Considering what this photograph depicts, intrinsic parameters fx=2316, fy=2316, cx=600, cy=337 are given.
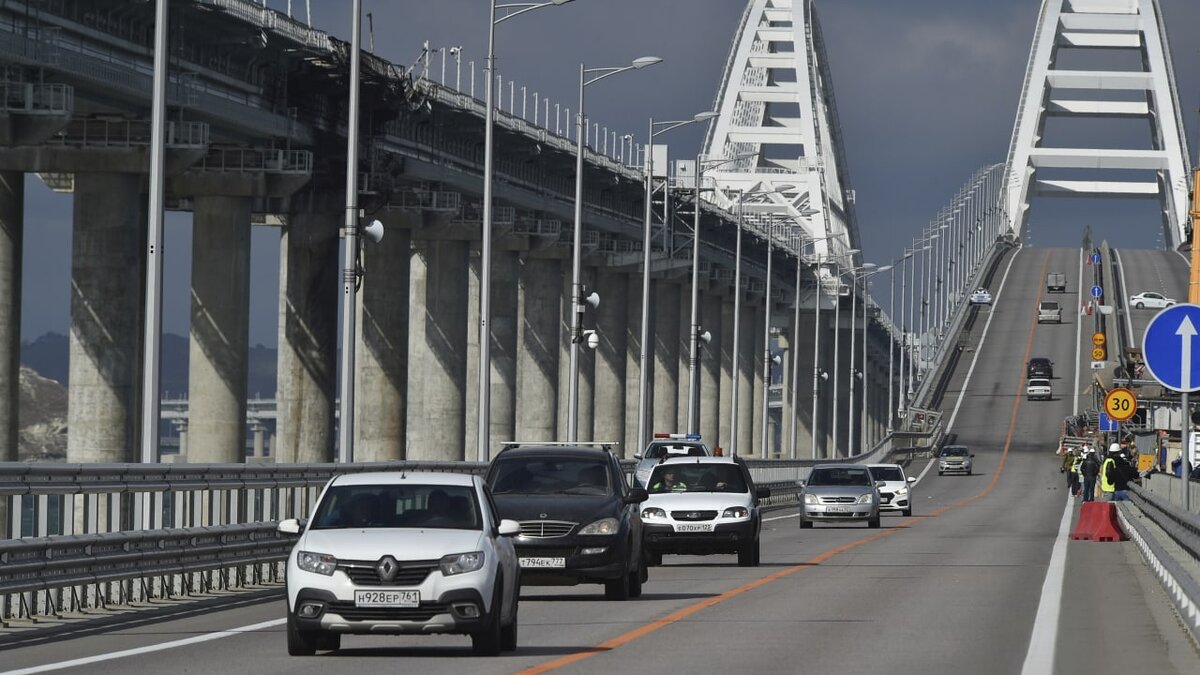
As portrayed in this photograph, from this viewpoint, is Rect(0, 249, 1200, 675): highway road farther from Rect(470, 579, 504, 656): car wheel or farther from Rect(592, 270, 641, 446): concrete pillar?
Rect(592, 270, 641, 446): concrete pillar

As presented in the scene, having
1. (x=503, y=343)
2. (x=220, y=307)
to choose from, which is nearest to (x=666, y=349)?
(x=503, y=343)

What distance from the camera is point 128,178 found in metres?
58.3

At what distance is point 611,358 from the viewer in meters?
107

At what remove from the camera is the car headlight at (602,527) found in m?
23.0

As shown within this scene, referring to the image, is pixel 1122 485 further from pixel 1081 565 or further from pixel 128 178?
pixel 128 178

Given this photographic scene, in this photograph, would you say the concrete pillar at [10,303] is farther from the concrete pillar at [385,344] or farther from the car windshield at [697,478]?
the car windshield at [697,478]

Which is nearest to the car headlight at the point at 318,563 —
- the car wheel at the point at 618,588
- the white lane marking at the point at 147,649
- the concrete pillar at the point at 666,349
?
the white lane marking at the point at 147,649

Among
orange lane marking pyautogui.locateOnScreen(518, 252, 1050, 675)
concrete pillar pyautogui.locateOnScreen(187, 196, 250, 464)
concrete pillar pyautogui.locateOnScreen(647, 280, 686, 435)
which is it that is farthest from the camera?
concrete pillar pyautogui.locateOnScreen(647, 280, 686, 435)

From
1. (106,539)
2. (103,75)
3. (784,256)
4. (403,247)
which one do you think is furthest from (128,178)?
(784,256)

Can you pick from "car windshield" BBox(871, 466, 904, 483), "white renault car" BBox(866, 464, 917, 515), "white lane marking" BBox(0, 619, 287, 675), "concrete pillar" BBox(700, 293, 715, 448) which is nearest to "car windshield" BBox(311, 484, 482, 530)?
"white lane marking" BBox(0, 619, 287, 675)

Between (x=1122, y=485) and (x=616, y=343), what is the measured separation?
211 feet

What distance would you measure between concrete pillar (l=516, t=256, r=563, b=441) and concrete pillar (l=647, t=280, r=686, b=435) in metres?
18.1

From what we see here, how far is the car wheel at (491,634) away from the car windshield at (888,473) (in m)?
43.5

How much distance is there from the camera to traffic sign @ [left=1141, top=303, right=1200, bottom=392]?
69.8ft
